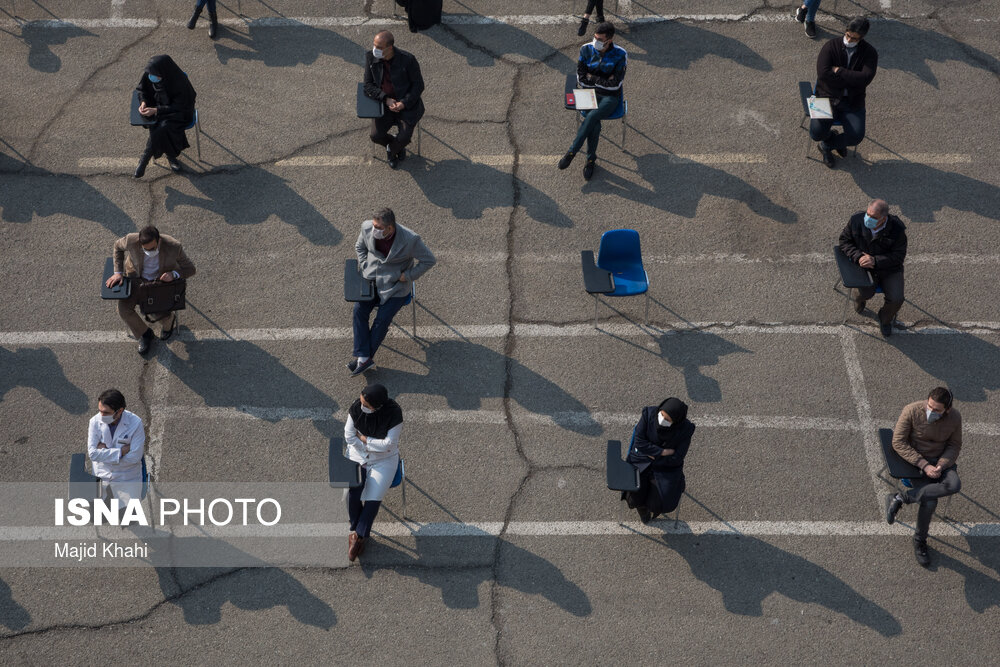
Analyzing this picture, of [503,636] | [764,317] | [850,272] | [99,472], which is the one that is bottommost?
[503,636]

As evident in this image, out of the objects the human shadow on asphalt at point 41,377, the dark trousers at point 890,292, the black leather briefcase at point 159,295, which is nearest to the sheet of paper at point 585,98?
the dark trousers at point 890,292

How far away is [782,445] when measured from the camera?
10.1 m

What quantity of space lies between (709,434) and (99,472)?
571 centimetres

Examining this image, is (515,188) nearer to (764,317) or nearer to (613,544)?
(764,317)

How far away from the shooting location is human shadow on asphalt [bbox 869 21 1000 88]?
13.6 meters

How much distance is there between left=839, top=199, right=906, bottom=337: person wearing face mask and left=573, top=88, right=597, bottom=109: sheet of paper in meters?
3.26

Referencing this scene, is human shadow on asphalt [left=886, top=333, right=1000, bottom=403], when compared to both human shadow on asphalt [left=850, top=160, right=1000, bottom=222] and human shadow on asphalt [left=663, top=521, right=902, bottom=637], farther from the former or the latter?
human shadow on asphalt [left=663, top=521, right=902, bottom=637]

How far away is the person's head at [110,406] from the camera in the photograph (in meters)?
9.04

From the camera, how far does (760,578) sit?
929 cm

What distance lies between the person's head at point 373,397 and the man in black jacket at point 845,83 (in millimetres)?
6558

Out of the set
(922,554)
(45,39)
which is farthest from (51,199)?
(922,554)

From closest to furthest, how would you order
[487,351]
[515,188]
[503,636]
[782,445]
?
[503,636] → [782,445] → [487,351] → [515,188]

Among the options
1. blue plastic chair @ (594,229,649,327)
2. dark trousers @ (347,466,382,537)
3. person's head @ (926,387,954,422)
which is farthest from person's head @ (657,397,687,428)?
dark trousers @ (347,466,382,537)

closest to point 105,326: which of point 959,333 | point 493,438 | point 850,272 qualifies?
point 493,438
